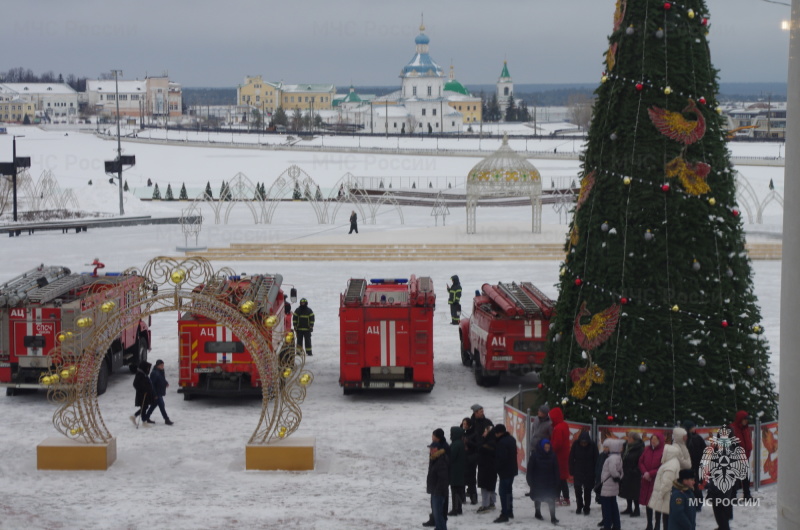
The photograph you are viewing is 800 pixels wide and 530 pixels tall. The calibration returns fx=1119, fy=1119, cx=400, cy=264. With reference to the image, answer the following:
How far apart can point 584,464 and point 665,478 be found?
1331 millimetres

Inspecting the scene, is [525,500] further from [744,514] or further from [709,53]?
[709,53]

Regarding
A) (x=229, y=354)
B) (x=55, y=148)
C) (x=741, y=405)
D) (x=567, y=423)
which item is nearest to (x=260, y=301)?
(x=229, y=354)

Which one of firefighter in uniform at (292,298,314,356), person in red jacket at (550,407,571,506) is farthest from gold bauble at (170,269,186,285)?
firefighter in uniform at (292,298,314,356)

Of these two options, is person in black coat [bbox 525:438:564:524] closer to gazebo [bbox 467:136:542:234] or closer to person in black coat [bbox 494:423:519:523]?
person in black coat [bbox 494:423:519:523]

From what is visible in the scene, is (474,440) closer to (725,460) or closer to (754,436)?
Result: (725,460)

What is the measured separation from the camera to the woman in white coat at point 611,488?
366 inches

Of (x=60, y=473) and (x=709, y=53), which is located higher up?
(x=709, y=53)

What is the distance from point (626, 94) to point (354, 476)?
468cm

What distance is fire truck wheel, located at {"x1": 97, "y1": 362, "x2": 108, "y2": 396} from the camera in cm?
1559

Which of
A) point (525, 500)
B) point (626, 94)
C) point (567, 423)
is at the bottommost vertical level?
point (525, 500)

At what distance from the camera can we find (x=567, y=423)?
10.9 meters

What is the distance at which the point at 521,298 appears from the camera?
16328 mm

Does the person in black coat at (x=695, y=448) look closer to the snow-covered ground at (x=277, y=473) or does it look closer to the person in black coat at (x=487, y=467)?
the snow-covered ground at (x=277, y=473)

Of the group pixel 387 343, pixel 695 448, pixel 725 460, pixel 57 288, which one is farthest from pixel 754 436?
pixel 57 288
